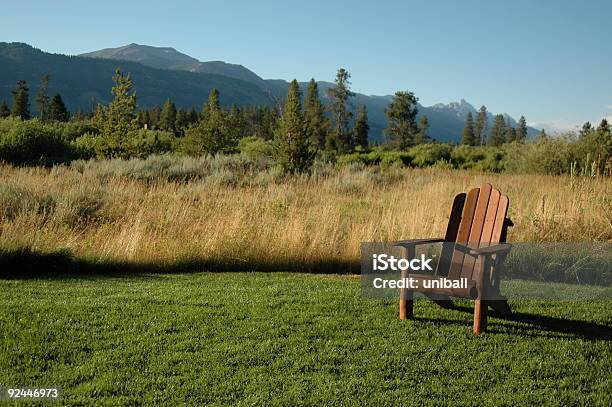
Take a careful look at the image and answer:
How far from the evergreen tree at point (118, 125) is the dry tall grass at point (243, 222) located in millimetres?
9197

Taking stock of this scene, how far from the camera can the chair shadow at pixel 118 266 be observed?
5832mm

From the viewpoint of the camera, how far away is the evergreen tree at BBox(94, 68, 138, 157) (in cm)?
1852

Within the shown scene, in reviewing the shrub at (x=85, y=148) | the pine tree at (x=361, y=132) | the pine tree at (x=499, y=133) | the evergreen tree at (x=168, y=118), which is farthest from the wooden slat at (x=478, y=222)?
the pine tree at (x=499, y=133)

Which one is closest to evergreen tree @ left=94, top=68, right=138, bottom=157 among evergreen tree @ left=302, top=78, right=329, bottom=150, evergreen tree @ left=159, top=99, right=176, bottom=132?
evergreen tree @ left=302, top=78, right=329, bottom=150

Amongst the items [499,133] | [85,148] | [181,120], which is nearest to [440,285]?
[85,148]

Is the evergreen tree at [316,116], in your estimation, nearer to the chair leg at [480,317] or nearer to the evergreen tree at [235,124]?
the evergreen tree at [235,124]

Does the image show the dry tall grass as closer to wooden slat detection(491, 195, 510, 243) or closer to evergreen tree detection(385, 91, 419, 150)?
wooden slat detection(491, 195, 510, 243)

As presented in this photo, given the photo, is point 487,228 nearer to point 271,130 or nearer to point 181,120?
point 271,130

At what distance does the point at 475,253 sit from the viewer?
13.1 ft

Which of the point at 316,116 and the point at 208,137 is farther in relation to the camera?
the point at 316,116

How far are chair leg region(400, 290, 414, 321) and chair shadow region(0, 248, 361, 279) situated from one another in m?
2.13

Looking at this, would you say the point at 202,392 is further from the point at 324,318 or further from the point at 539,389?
the point at 539,389

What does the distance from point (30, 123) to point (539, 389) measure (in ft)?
65.0

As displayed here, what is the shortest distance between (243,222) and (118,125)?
12766mm
